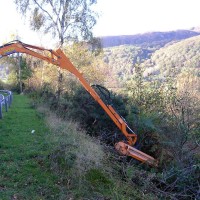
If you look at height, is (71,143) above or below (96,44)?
below

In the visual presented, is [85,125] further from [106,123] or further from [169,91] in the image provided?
[169,91]

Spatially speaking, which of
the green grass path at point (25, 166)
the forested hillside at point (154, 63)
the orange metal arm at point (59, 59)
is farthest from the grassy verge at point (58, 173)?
the forested hillside at point (154, 63)

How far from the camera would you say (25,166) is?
6934 mm

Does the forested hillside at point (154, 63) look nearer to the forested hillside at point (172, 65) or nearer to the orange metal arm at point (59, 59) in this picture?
the forested hillside at point (172, 65)

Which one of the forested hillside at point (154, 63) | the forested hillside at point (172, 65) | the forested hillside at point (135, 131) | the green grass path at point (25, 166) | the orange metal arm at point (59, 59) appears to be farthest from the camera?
the forested hillside at point (154, 63)

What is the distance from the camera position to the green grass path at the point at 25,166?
5.64 m

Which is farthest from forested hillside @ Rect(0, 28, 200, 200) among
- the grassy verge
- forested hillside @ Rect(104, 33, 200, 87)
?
forested hillside @ Rect(104, 33, 200, 87)

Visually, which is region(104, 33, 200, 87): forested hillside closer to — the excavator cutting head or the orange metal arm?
the orange metal arm

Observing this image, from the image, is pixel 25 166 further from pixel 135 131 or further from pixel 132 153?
pixel 135 131

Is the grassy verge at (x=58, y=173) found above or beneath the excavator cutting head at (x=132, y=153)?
above

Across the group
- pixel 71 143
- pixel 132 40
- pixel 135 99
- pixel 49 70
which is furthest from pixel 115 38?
pixel 71 143

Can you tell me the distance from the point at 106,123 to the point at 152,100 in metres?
3.70

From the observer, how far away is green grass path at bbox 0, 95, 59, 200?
564 cm

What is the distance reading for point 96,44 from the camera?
21062mm
